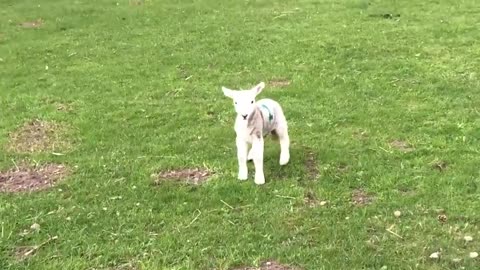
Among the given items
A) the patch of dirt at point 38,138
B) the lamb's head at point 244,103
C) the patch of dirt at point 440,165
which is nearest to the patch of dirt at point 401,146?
the patch of dirt at point 440,165

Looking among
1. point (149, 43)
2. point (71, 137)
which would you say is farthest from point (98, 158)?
point (149, 43)

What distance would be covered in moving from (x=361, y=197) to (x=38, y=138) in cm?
522

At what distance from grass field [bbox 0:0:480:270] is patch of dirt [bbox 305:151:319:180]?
50mm

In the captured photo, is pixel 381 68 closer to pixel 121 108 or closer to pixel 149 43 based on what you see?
pixel 121 108

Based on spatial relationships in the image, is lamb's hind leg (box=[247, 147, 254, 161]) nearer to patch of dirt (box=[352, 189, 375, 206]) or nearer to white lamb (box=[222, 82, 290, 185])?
white lamb (box=[222, 82, 290, 185])

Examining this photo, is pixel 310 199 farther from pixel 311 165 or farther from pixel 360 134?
pixel 360 134

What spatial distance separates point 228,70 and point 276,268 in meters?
8.12

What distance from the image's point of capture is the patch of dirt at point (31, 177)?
8.70 meters

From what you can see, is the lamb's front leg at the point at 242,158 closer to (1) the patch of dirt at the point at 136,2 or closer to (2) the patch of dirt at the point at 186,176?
(2) the patch of dirt at the point at 186,176

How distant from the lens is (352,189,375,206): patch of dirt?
7609mm

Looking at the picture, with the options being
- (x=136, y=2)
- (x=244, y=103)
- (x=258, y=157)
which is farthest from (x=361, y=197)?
(x=136, y=2)

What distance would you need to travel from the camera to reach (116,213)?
303 inches

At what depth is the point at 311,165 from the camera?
873cm

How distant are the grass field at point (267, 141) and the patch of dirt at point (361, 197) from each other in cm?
2
